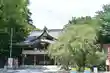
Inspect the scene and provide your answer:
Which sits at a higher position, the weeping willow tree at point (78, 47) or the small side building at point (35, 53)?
the weeping willow tree at point (78, 47)

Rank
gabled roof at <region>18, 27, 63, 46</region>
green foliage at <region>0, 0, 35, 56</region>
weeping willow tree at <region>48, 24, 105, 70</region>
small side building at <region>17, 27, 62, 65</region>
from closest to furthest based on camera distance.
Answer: green foliage at <region>0, 0, 35, 56</region> → weeping willow tree at <region>48, 24, 105, 70</region> → small side building at <region>17, 27, 62, 65</region> → gabled roof at <region>18, 27, 63, 46</region>

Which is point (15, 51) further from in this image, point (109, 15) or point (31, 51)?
point (109, 15)

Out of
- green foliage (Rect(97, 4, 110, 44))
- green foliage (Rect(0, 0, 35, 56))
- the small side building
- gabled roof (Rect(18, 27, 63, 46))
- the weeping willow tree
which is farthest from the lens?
gabled roof (Rect(18, 27, 63, 46))

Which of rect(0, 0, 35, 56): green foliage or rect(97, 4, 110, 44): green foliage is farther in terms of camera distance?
rect(97, 4, 110, 44): green foliage

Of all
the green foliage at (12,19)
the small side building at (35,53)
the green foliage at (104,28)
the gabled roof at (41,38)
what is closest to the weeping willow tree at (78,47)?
the green foliage at (12,19)

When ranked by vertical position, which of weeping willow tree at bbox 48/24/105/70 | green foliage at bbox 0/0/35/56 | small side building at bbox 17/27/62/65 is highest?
green foliage at bbox 0/0/35/56

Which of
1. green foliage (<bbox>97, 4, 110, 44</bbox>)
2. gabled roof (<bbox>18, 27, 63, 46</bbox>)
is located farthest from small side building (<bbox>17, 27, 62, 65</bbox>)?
green foliage (<bbox>97, 4, 110, 44</bbox>)

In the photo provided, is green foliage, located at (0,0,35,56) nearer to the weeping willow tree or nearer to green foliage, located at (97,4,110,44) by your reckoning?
the weeping willow tree

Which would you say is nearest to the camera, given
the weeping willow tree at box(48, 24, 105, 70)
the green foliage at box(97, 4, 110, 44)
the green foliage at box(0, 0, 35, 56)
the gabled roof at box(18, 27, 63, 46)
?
the green foliage at box(0, 0, 35, 56)

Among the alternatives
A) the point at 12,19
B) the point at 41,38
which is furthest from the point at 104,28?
the point at 41,38

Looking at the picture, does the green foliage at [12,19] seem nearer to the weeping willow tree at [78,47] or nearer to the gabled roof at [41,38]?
the weeping willow tree at [78,47]

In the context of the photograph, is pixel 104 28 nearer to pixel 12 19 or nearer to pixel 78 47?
pixel 78 47

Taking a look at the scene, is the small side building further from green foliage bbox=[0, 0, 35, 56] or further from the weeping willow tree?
the weeping willow tree

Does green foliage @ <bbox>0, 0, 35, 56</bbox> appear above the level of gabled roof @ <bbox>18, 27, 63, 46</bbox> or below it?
above
